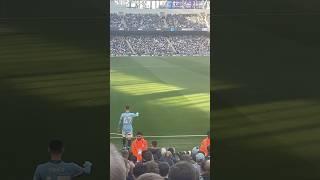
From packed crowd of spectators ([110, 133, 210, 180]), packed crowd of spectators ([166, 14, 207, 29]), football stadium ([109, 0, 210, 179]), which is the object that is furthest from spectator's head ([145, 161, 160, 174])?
packed crowd of spectators ([166, 14, 207, 29])

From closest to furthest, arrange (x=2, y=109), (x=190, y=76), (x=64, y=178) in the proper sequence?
(x=64, y=178) → (x=2, y=109) → (x=190, y=76)

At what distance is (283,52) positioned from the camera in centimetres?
509

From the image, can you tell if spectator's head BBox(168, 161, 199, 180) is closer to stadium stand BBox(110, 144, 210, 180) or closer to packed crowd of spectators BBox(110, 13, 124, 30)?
stadium stand BBox(110, 144, 210, 180)

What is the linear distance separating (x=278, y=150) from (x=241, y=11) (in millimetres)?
1444

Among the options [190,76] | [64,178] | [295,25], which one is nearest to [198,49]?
[190,76]

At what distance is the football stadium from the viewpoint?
17.3 metres

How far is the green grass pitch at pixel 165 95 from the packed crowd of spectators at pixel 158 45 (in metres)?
0.51

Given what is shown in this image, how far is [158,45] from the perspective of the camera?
110 feet

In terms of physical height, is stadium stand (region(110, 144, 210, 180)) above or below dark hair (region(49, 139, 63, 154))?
below

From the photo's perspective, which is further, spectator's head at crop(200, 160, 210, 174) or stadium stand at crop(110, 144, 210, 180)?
spectator's head at crop(200, 160, 210, 174)

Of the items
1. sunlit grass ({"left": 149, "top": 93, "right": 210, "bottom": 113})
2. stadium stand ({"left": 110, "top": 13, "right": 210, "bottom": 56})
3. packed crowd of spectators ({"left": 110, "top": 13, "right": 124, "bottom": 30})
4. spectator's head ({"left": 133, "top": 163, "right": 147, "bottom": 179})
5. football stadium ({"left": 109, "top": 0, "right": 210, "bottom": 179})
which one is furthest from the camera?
stadium stand ({"left": 110, "top": 13, "right": 210, "bottom": 56})

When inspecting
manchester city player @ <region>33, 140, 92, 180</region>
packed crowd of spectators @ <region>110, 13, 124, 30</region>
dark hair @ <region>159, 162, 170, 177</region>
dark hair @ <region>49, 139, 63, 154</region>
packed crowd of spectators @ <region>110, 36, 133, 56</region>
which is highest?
packed crowd of spectators @ <region>110, 13, 124, 30</region>

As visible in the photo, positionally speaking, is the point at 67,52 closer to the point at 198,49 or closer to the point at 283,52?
the point at 283,52

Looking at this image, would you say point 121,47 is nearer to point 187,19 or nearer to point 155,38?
point 155,38
